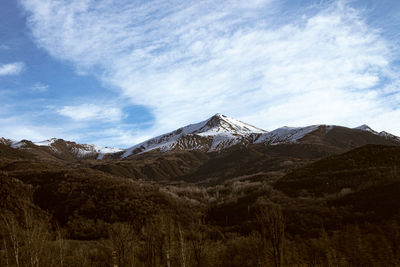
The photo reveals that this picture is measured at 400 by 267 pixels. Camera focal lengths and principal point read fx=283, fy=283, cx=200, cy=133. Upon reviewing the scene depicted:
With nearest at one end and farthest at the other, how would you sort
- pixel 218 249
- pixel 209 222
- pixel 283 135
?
pixel 218 249, pixel 209 222, pixel 283 135

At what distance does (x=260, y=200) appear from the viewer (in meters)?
29.5

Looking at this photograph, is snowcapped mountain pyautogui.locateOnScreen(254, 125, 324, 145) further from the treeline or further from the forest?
the treeline

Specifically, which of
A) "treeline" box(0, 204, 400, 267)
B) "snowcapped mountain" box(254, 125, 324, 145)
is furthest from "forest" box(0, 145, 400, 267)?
"snowcapped mountain" box(254, 125, 324, 145)

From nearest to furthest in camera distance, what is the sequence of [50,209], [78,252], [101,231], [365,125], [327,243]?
[327,243] < [78,252] < [101,231] < [50,209] < [365,125]

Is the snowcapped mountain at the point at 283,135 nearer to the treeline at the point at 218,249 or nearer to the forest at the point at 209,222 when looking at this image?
the forest at the point at 209,222

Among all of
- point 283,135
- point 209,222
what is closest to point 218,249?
Answer: point 209,222

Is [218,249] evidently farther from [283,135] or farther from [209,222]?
[283,135]

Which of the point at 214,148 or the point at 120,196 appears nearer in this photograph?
the point at 120,196

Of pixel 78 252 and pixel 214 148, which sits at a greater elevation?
pixel 214 148

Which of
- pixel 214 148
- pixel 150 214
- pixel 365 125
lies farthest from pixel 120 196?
pixel 365 125

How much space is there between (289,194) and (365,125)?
17621 cm

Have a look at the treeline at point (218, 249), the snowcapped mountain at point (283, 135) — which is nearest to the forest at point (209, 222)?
the treeline at point (218, 249)

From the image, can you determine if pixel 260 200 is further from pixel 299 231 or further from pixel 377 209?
pixel 377 209

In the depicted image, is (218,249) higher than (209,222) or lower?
lower
